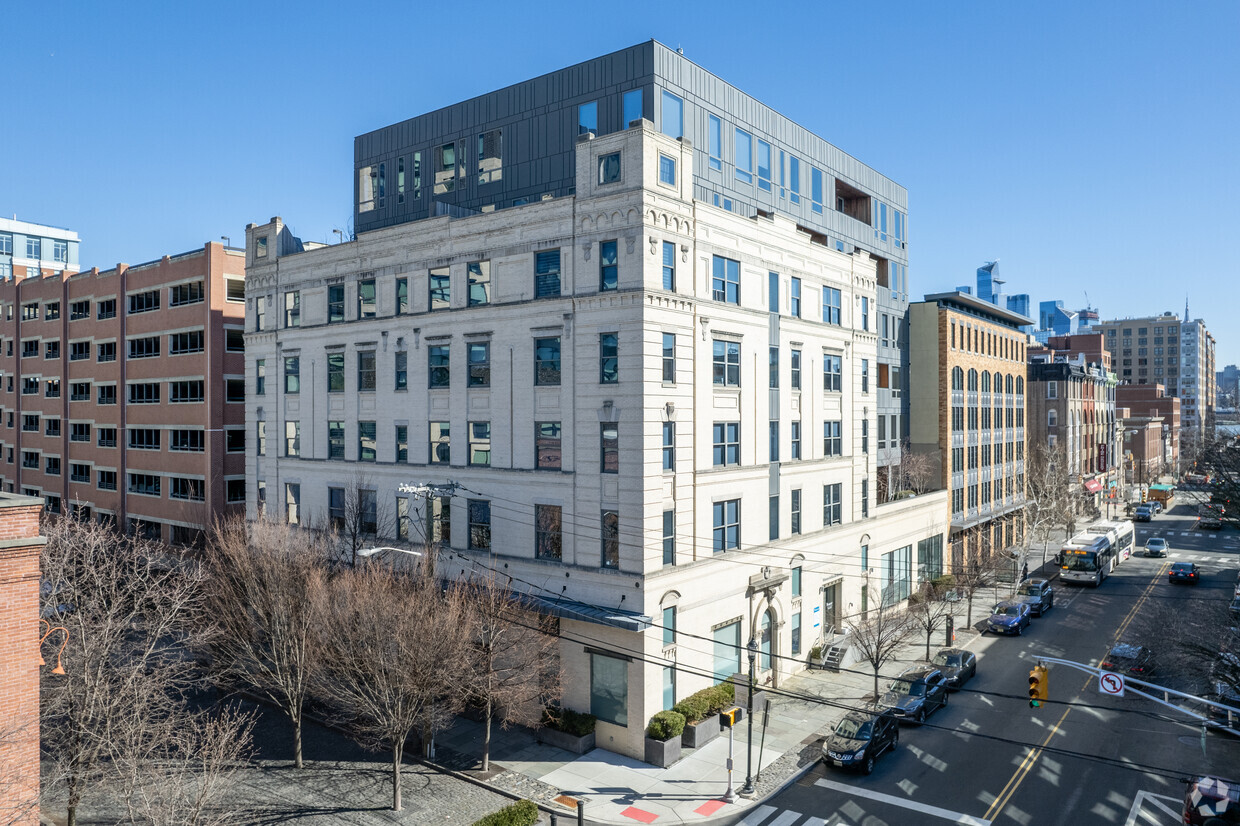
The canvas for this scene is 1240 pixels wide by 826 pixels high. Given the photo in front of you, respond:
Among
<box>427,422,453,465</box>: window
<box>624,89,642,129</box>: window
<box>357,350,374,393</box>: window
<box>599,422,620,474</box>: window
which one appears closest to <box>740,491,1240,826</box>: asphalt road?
<box>599,422,620,474</box>: window

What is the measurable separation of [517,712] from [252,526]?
49.7 ft

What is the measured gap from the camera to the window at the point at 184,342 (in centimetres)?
4738

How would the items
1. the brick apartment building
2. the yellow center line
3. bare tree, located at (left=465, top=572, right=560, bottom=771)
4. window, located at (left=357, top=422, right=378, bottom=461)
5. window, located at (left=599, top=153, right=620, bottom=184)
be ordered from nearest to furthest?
the yellow center line → bare tree, located at (left=465, top=572, right=560, bottom=771) → window, located at (left=599, top=153, right=620, bottom=184) → window, located at (left=357, top=422, right=378, bottom=461) → the brick apartment building

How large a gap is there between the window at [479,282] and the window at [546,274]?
8.58 ft

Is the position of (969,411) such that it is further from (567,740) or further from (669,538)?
(567,740)

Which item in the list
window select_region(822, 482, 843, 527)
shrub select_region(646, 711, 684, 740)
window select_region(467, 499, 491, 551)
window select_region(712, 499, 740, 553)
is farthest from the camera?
window select_region(822, 482, 843, 527)

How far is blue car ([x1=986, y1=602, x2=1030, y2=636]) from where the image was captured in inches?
1711

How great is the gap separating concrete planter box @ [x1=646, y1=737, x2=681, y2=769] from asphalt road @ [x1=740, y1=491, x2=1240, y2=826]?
13.0ft

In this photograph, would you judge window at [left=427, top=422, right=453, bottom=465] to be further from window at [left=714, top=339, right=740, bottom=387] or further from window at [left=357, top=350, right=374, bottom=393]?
window at [left=714, top=339, right=740, bottom=387]

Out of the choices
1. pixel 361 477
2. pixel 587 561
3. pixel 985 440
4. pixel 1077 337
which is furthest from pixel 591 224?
pixel 1077 337

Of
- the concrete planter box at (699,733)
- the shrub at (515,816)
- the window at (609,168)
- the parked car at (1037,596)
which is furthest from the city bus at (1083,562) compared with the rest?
the shrub at (515,816)

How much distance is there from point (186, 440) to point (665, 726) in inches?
1415

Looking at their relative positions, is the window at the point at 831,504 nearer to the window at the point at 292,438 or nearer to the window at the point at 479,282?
the window at the point at 479,282

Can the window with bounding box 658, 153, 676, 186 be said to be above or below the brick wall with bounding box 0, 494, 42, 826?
above
